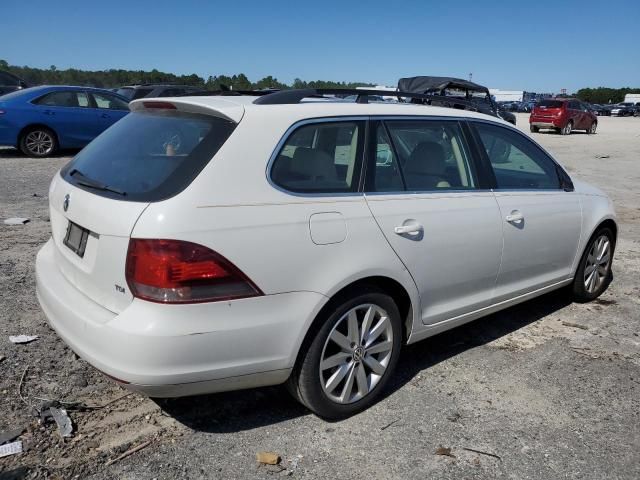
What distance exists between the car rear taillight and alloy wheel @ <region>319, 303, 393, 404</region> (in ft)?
2.41

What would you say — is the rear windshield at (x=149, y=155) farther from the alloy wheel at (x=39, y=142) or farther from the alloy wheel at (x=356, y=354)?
the alloy wheel at (x=39, y=142)

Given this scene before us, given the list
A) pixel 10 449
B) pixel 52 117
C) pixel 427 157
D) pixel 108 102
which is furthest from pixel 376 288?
pixel 108 102

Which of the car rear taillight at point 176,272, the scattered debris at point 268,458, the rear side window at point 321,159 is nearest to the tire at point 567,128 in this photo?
the rear side window at point 321,159

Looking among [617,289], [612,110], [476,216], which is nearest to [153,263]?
[476,216]

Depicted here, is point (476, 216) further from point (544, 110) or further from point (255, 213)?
point (544, 110)

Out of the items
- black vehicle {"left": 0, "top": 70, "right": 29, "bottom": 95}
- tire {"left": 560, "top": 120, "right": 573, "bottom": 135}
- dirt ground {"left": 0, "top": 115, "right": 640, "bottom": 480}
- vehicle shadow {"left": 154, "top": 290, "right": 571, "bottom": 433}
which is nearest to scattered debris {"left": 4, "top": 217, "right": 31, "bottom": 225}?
dirt ground {"left": 0, "top": 115, "right": 640, "bottom": 480}

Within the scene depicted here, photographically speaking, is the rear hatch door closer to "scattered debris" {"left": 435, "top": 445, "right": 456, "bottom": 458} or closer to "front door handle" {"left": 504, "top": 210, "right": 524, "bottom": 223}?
"scattered debris" {"left": 435, "top": 445, "right": 456, "bottom": 458}

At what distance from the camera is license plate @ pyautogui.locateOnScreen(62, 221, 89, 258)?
2869mm

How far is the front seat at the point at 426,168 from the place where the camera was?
138 inches

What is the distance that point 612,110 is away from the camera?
63.2 metres

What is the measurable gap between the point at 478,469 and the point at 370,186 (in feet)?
5.03

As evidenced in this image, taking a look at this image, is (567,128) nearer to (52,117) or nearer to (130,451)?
(52,117)

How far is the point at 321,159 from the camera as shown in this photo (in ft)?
10.3

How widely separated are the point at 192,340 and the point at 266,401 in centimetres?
101
